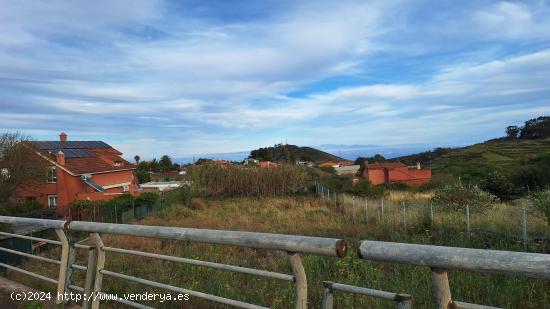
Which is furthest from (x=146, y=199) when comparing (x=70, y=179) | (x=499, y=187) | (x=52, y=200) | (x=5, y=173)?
(x=499, y=187)

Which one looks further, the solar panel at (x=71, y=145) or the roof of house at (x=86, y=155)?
the solar panel at (x=71, y=145)

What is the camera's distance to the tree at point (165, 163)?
81.1 m

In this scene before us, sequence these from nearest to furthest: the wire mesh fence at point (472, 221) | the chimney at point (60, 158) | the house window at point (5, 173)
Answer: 1. the wire mesh fence at point (472, 221)
2. the house window at point (5, 173)
3. the chimney at point (60, 158)

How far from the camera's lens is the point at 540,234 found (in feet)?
33.9

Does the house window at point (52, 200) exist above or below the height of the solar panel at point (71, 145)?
below

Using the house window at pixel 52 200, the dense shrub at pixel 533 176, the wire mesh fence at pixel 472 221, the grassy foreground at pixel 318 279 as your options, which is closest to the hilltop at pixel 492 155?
the dense shrub at pixel 533 176

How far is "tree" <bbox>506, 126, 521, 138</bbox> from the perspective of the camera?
107 meters

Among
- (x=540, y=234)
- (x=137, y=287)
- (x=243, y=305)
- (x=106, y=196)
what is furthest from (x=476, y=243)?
(x=106, y=196)

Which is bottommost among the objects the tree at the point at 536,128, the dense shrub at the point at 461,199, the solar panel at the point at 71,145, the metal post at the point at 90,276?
the dense shrub at the point at 461,199

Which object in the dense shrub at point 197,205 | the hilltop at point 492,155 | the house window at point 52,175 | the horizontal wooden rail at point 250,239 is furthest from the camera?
the hilltop at point 492,155

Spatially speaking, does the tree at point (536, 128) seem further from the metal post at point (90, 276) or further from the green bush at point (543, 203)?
the metal post at point (90, 276)

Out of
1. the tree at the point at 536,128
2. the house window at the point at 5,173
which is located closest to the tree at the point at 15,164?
the house window at the point at 5,173

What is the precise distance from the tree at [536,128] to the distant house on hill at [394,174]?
59.4 meters

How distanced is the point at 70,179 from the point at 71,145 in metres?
9.08
